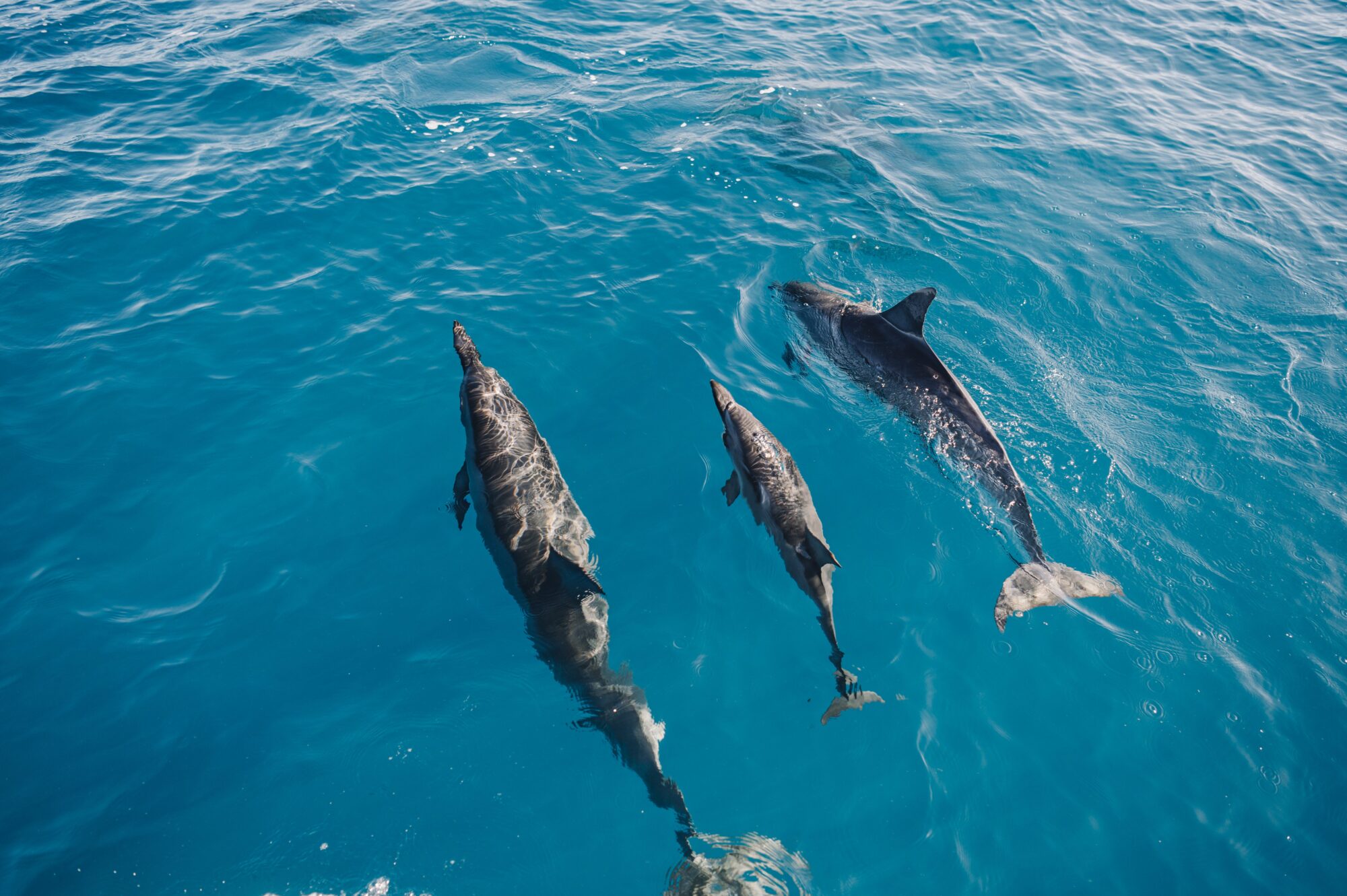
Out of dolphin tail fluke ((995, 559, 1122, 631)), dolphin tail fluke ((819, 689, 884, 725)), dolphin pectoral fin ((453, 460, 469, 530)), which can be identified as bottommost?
dolphin tail fluke ((819, 689, 884, 725))

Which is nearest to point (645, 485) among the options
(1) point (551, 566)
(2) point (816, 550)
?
(1) point (551, 566)

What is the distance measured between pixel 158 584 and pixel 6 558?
202 cm

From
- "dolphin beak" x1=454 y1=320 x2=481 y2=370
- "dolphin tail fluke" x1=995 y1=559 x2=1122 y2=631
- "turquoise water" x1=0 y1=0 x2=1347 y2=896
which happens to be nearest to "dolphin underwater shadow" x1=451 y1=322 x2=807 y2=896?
"turquoise water" x1=0 y1=0 x2=1347 y2=896

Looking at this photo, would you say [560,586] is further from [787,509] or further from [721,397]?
[721,397]

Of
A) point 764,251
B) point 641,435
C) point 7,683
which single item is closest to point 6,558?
point 7,683

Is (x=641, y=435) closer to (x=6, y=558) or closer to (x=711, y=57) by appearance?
(x=6, y=558)

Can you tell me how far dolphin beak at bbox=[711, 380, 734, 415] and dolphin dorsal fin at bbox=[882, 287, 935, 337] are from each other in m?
2.84

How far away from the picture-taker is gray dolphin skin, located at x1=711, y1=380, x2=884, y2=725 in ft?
25.0

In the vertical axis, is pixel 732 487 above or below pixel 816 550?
below

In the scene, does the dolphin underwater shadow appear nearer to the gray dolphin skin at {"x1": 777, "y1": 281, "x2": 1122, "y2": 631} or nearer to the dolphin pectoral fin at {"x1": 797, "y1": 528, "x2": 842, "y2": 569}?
the dolphin pectoral fin at {"x1": 797, "y1": 528, "x2": 842, "y2": 569}

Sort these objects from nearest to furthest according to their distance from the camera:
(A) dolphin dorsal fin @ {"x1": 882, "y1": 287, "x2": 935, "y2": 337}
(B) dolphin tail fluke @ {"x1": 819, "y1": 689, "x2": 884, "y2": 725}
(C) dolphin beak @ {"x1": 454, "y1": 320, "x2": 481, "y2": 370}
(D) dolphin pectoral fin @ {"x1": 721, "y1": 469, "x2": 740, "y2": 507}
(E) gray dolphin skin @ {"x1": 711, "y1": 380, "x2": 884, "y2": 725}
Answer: (B) dolphin tail fluke @ {"x1": 819, "y1": 689, "x2": 884, "y2": 725}
(E) gray dolphin skin @ {"x1": 711, "y1": 380, "x2": 884, "y2": 725}
(D) dolphin pectoral fin @ {"x1": 721, "y1": 469, "x2": 740, "y2": 507}
(A) dolphin dorsal fin @ {"x1": 882, "y1": 287, "x2": 935, "y2": 337}
(C) dolphin beak @ {"x1": 454, "y1": 320, "x2": 481, "y2": 370}

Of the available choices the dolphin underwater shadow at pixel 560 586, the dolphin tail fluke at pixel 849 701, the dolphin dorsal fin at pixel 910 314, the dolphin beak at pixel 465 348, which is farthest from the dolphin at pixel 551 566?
the dolphin dorsal fin at pixel 910 314

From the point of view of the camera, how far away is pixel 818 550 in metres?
7.88

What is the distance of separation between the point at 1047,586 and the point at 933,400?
114 inches
